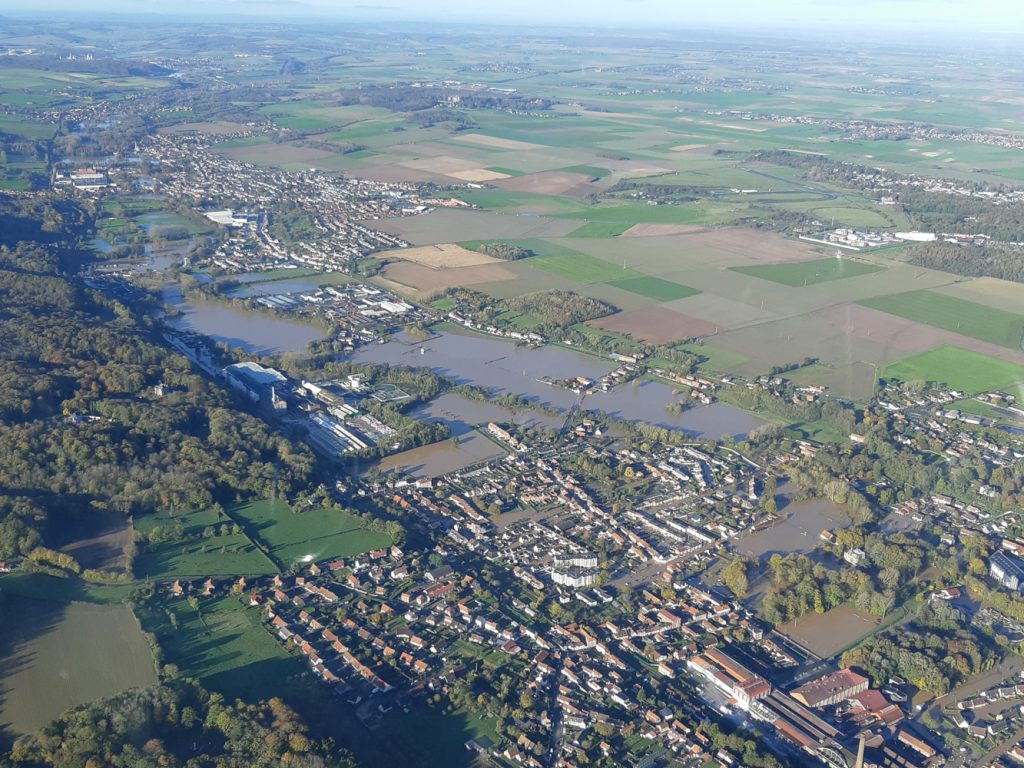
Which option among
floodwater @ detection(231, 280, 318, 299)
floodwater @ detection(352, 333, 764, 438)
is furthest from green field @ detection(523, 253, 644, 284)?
floodwater @ detection(231, 280, 318, 299)

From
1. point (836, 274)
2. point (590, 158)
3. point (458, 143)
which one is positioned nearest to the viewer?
point (836, 274)

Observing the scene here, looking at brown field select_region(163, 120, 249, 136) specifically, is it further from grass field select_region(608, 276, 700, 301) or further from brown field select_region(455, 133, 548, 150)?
grass field select_region(608, 276, 700, 301)

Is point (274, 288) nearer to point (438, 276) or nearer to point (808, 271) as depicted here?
point (438, 276)

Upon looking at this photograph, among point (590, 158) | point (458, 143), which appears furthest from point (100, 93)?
point (590, 158)

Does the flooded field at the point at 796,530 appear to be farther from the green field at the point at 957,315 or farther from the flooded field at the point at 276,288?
the flooded field at the point at 276,288

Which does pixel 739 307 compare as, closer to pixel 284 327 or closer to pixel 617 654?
pixel 284 327

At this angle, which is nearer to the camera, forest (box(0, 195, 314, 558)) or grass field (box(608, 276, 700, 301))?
forest (box(0, 195, 314, 558))
